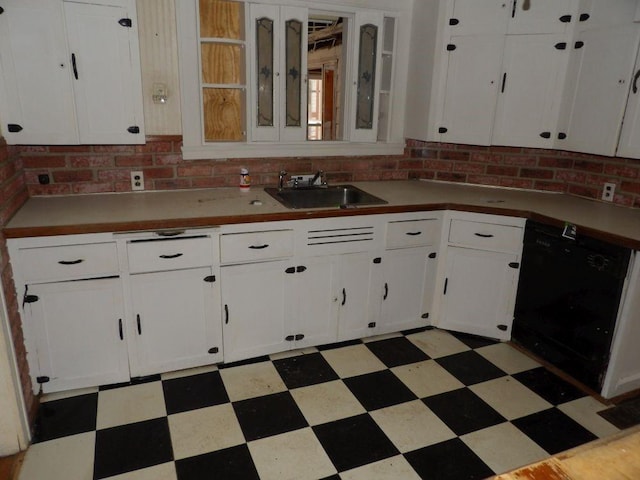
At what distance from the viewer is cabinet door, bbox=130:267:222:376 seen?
2.30 m

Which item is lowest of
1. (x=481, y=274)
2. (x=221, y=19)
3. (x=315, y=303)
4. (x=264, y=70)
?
(x=315, y=303)

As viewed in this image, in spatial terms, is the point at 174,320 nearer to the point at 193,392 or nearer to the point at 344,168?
the point at 193,392

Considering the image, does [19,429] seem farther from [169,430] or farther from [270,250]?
[270,250]

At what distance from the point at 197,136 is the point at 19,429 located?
1.79 meters

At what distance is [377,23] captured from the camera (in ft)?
10.1

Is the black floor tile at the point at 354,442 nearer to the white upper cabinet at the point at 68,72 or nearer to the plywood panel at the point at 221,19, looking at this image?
the white upper cabinet at the point at 68,72

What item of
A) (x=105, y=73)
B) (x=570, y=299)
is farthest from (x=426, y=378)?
(x=105, y=73)

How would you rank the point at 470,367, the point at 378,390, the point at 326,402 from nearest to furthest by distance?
the point at 326,402 < the point at 378,390 < the point at 470,367

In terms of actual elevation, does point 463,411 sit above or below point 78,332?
below

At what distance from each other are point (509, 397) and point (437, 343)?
0.59 m

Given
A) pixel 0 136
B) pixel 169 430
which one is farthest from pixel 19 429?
pixel 0 136

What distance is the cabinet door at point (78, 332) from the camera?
2143 mm

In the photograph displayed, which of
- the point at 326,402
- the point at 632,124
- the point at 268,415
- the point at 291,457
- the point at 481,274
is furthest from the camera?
the point at 481,274

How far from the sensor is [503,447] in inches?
79.9
